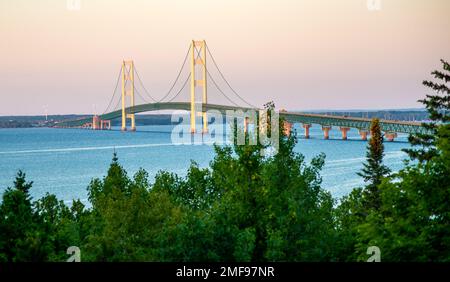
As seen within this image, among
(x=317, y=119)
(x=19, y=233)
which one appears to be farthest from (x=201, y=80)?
(x=19, y=233)

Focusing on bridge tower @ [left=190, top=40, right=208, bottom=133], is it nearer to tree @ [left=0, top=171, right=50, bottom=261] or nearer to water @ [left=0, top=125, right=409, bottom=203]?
water @ [left=0, top=125, right=409, bottom=203]

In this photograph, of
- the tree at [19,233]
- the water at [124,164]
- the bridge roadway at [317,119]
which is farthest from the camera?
the bridge roadway at [317,119]

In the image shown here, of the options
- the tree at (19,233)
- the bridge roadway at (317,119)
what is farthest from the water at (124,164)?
the tree at (19,233)

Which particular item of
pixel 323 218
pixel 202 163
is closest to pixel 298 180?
pixel 323 218

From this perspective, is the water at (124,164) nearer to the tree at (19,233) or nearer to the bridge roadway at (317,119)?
the bridge roadway at (317,119)

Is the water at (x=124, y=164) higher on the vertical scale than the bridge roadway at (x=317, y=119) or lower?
lower

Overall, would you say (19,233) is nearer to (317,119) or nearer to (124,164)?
(124,164)

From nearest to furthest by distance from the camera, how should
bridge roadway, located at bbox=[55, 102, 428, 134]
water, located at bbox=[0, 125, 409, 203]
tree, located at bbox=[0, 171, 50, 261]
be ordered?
tree, located at bbox=[0, 171, 50, 261] < water, located at bbox=[0, 125, 409, 203] < bridge roadway, located at bbox=[55, 102, 428, 134]

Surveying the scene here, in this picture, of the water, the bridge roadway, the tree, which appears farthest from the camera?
the bridge roadway

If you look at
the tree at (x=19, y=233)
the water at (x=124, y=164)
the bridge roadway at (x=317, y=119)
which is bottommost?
the water at (x=124, y=164)

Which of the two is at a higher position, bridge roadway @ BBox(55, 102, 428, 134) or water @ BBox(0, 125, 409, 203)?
bridge roadway @ BBox(55, 102, 428, 134)

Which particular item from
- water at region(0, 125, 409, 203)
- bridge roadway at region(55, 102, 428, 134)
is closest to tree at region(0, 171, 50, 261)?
water at region(0, 125, 409, 203)

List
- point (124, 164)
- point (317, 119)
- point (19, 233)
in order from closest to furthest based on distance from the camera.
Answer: point (19, 233) < point (124, 164) < point (317, 119)
